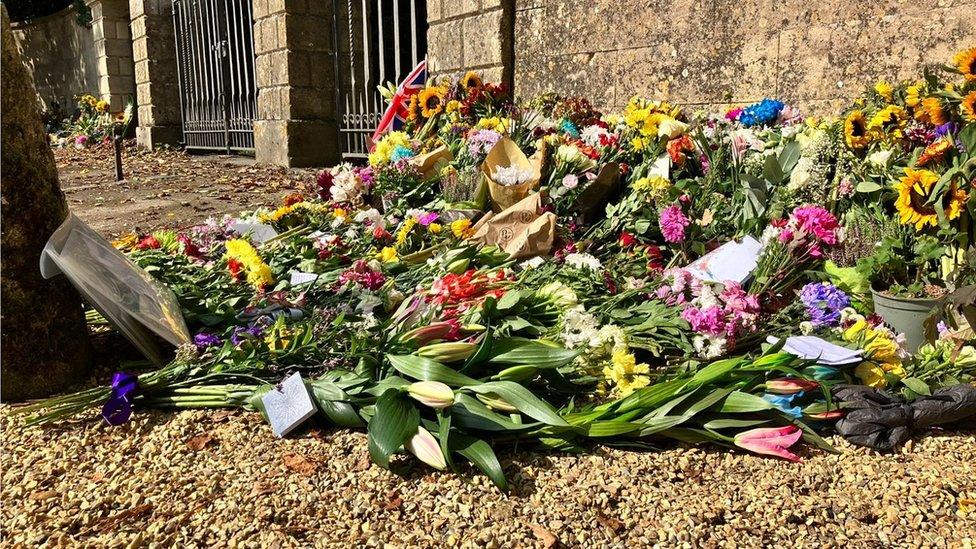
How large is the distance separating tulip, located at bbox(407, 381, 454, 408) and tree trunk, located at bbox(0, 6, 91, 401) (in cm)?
121

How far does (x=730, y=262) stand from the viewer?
283cm

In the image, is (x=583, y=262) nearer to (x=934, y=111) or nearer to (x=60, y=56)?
(x=934, y=111)

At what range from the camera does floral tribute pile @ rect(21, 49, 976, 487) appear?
6.51 feet

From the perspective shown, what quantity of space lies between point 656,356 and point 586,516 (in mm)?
897

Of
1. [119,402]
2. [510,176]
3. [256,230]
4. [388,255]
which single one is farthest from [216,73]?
[119,402]

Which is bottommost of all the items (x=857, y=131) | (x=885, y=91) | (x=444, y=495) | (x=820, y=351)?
(x=444, y=495)

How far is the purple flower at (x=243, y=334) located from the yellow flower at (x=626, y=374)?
124 centimetres

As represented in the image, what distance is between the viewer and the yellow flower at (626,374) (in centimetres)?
213

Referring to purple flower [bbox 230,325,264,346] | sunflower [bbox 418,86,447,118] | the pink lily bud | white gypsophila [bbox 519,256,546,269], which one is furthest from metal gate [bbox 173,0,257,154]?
the pink lily bud

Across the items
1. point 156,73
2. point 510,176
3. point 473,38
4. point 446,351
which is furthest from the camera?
point 156,73

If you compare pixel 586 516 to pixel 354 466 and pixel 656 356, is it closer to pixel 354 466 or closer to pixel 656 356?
pixel 354 466

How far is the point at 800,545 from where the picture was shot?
156 cm

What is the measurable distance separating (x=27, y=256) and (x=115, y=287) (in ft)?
0.85

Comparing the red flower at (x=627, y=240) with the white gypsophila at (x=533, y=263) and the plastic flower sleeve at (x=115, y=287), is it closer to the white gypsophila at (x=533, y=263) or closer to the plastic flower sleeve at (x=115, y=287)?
the white gypsophila at (x=533, y=263)
